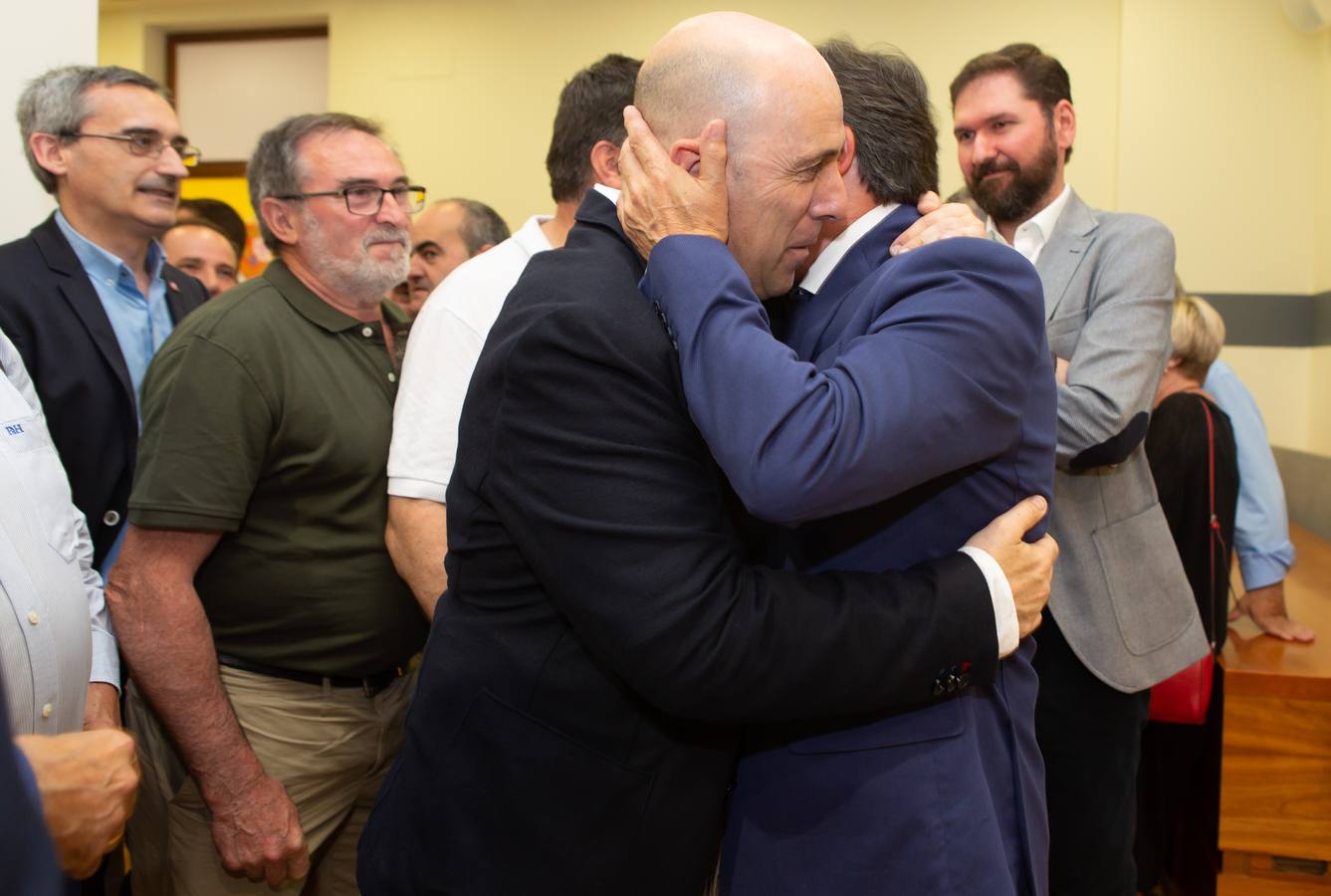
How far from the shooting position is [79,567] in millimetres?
1485

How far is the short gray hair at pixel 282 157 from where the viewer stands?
7.25ft

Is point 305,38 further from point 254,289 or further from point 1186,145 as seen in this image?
point 254,289

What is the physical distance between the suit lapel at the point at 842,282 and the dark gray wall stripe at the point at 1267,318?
5154 millimetres

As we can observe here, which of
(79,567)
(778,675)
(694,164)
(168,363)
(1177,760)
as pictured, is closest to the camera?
(778,675)

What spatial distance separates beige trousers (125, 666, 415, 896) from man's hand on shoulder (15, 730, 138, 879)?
0.91m

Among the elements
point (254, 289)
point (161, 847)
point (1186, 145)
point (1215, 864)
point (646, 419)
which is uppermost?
point (1186, 145)

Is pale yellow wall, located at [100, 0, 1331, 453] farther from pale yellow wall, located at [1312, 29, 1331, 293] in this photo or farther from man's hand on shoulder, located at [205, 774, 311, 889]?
man's hand on shoulder, located at [205, 774, 311, 889]

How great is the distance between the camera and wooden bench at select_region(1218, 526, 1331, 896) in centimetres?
270

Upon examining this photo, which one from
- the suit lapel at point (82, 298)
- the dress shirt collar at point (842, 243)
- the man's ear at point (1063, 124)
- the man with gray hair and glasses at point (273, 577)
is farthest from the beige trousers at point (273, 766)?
the man's ear at point (1063, 124)

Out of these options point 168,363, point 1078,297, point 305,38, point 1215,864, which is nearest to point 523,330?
point 168,363

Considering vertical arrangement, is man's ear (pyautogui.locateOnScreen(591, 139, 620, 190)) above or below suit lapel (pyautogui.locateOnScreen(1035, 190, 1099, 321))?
above

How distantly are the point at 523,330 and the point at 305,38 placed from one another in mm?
6754

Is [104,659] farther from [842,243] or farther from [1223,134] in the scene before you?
[1223,134]

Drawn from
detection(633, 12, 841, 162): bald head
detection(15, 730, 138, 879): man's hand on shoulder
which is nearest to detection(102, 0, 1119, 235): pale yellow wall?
detection(633, 12, 841, 162): bald head
